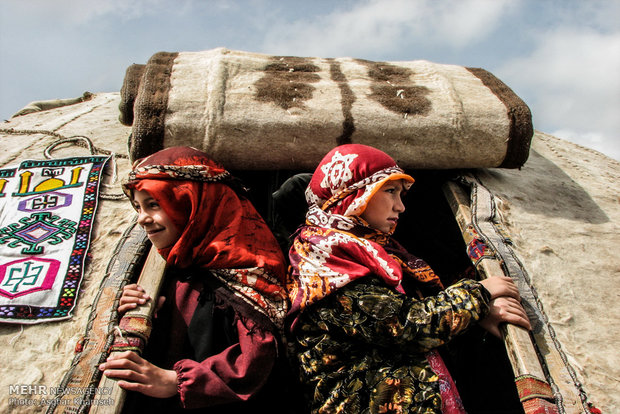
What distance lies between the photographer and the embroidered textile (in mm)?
1767

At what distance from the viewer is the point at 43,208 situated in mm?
2223

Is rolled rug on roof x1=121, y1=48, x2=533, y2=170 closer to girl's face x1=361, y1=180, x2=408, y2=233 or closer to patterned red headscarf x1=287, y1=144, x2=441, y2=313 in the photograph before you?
patterned red headscarf x1=287, y1=144, x2=441, y2=313

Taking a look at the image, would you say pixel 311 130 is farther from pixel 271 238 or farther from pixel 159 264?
pixel 159 264

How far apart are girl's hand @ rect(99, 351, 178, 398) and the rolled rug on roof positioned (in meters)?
1.11

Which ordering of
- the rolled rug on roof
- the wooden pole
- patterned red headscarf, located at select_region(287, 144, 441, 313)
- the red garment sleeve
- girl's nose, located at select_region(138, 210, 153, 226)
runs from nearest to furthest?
the wooden pole < the red garment sleeve < patterned red headscarf, located at select_region(287, 144, 441, 313) < girl's nose, located at select_region(138, 210, 153, 226) < the rolled rug on roof

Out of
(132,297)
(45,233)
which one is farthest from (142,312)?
(45,233)

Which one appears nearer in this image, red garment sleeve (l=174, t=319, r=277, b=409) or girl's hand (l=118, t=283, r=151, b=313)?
red garment sleeve (l=174, t=319, r=277, b=409)

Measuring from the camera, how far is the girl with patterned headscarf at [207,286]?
5.25ft

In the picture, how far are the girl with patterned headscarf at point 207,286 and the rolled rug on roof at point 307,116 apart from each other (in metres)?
0.40

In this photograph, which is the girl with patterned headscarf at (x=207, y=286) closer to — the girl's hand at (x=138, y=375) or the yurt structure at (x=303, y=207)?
the girl's hand at (x=138, y=375)

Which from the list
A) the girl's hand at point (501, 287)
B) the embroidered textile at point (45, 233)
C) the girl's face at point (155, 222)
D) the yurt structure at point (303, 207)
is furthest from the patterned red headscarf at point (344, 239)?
the embroidered textile at point (45, 233)

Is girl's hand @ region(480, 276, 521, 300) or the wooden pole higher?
girl's hand @ region(480, 276, 521, 300)

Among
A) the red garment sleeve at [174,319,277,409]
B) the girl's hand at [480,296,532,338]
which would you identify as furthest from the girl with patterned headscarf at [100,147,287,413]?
the girl's hand at [480,296,532,338]

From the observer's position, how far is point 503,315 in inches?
64.8
